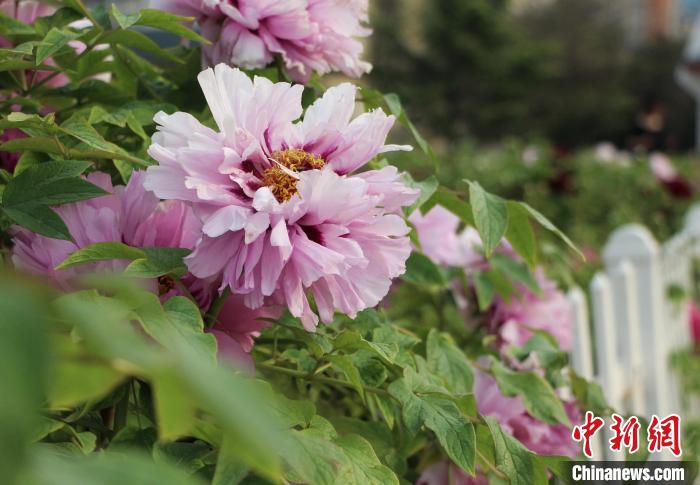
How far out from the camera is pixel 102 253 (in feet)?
2.12

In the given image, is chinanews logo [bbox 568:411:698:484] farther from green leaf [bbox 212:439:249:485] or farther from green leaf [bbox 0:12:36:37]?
green leaf [bbox 0:12:36:37]

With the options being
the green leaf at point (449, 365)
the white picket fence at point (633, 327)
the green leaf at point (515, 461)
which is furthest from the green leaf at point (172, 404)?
the white picket fence at point (633, 327)

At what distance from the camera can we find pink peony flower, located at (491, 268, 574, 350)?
133 centimetres

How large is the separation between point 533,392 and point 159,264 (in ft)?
1.61

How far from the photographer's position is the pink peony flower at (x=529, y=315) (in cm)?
133

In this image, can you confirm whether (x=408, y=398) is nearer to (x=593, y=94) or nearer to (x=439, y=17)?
(x=439, y=17)

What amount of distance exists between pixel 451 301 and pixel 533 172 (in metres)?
3.63

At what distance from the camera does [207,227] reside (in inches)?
24.6

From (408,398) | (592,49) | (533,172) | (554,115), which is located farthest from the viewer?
(592,49)

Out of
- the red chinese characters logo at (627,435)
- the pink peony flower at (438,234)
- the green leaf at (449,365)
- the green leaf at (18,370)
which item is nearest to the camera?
the green leaf at (18,370)

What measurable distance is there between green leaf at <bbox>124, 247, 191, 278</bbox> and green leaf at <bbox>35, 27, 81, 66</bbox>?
0.59ft

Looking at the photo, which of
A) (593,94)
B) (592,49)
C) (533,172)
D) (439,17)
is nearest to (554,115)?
(593,94)

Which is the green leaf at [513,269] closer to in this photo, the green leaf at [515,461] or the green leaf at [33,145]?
the green leaf at [515,461]

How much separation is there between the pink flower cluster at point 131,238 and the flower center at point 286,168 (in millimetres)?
80
